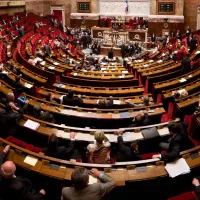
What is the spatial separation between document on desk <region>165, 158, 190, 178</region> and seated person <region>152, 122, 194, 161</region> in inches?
2.6

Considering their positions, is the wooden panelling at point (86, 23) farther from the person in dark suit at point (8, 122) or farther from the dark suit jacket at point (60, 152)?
the dark suit jacket at point (60, 152)

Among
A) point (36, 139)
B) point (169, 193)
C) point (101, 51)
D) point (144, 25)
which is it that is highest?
point (144, 25)

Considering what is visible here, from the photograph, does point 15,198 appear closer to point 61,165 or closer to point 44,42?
point 61,165

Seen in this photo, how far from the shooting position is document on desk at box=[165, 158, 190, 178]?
2990mm

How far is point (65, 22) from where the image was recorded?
20078mm

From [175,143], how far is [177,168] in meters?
0.41

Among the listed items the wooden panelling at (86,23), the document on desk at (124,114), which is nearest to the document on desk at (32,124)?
the document on desk at (124,114)

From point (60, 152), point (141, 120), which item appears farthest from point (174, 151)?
point (60, 152)

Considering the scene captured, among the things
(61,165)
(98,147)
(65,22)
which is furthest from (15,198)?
(65,22)

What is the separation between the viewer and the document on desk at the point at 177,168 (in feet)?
→ 9.81

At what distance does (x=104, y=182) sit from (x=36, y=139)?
6.43 ft

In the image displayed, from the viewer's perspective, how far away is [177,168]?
3.07m

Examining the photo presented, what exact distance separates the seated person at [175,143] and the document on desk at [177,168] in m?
0.07

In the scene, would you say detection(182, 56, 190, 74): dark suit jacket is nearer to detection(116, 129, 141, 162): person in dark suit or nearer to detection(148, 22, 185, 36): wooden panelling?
detection(116, 129, 141, 162): person in dark suit
